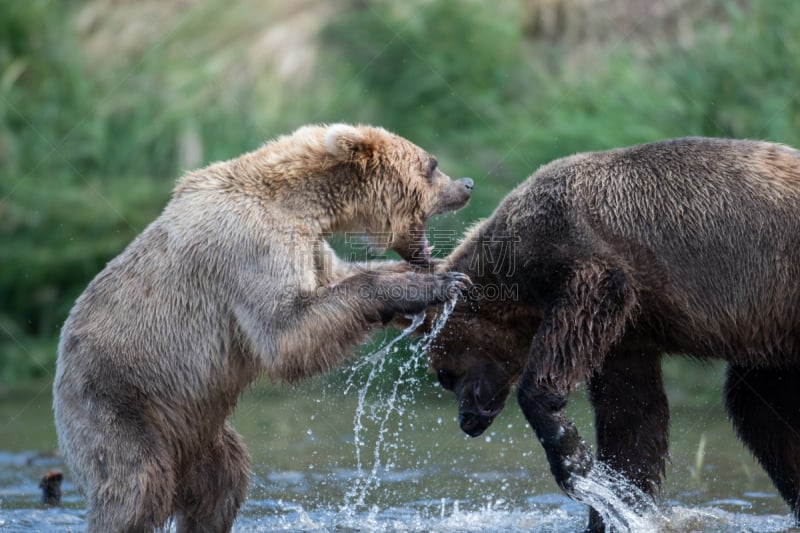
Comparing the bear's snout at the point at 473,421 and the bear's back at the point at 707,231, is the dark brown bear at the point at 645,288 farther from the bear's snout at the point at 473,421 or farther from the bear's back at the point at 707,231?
the bear's snout at the point at 473,421

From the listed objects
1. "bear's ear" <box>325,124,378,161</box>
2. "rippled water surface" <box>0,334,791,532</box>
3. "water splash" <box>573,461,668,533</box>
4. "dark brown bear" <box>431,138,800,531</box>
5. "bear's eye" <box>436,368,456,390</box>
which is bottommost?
"rippled water surface" <box>0,334,791,532</box>

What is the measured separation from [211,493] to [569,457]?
5.88 ft

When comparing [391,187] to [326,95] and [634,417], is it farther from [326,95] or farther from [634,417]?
[326,95]

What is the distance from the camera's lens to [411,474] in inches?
326

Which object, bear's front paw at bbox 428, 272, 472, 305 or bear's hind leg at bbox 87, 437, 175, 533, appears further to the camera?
bear's front paw at bbox 428, 272, 472, 305

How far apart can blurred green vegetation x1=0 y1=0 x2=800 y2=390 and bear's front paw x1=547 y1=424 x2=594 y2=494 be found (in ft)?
14.9

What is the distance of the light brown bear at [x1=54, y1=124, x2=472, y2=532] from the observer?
582 centimetres

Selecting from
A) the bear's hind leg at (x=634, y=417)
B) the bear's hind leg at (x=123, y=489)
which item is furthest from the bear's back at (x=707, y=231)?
the bear's hind leg at (x=123, y=489)

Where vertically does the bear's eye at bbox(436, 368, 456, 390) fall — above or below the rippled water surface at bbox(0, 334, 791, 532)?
→ above

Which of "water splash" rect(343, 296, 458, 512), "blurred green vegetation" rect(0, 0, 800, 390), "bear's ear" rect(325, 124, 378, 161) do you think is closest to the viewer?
"bear's ear" rect(325, 124, 378, 161)

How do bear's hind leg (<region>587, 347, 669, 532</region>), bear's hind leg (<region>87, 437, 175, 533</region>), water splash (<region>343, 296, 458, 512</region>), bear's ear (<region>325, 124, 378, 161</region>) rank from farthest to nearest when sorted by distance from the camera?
1. bear's hind leg (<region>587, 347, 669, 532</region>)
2. water splash (<region>343, 296, 458, 512</region>)
3. bear's ear (<region>325, 124, 378, 161</region>)
4. bear's hind leg (<region>87, 437, 175, 533</region>)

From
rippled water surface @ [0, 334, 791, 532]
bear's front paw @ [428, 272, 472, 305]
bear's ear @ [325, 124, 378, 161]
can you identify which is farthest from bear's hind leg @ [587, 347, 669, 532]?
bear's ear @ [325, 124, 378, 161]

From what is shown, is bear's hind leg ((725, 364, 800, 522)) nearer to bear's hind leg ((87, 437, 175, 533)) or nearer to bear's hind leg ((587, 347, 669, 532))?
bear's hind leg ((587, 347, 669, 532))

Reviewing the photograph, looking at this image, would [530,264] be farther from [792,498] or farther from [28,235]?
[28,235]
